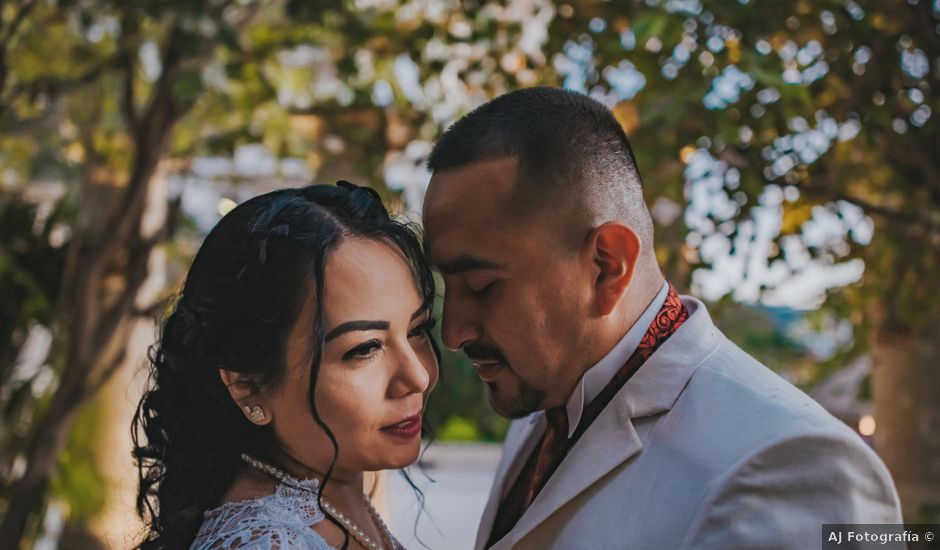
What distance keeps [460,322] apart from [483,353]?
0.33 ft

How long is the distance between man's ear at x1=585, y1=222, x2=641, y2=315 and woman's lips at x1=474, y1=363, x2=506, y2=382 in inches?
12.2

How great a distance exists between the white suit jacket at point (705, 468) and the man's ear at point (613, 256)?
177 mm

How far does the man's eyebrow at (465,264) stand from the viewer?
2.32 m

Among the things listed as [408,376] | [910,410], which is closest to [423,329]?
[408,376]

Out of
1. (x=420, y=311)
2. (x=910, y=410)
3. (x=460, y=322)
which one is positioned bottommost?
(x=910, y=410)

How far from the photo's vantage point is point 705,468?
2.05m

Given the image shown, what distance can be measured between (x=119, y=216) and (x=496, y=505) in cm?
310

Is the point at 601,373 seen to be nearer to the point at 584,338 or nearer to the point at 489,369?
the point at 584,338

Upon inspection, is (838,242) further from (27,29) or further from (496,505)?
(27,29)

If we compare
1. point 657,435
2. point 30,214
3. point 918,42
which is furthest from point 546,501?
point 30,214

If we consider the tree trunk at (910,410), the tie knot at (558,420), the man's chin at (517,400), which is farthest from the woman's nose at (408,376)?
A: the tree trunk at (910,410)

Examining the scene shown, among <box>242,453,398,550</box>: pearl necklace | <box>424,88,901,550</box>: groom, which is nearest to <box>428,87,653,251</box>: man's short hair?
<box>424,88,901,550</box>: groom

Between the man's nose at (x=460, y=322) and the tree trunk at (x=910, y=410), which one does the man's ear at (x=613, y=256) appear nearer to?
the man's nose at (x=460, y=322)

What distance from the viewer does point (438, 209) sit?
7.77ft
